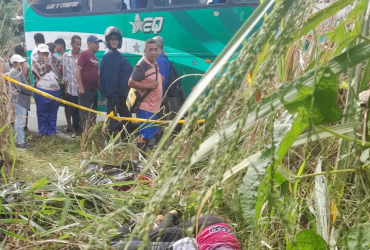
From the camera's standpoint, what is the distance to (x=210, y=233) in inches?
78.0

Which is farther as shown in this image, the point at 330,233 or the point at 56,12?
the point at 56,12

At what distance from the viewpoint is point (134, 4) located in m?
8.08

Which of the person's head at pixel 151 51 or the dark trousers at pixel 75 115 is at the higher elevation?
the person's head at pixel 151 51

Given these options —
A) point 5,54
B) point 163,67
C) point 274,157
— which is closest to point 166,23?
point 163,67

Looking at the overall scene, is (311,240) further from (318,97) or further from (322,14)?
(322,14)

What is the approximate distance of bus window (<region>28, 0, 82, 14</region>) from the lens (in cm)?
891

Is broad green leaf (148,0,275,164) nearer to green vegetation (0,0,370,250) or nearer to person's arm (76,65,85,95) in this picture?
green vegetation (0,0,370,250)

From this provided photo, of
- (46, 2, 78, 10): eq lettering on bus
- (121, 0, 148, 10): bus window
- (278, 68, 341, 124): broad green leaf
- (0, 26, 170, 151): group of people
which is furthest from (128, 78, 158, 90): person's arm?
(278, 68, 341, 124): broad green leaf

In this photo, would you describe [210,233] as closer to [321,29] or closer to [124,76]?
[321,29]

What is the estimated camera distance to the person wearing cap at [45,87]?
7.54m

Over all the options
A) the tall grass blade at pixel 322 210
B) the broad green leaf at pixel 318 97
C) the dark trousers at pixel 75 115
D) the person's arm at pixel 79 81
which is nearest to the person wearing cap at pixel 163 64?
the person's arm at pixel 79 81

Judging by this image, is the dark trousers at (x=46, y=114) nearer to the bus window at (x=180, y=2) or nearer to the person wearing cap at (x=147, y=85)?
the bus window at (x=180, y=2)

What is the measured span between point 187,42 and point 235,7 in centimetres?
105

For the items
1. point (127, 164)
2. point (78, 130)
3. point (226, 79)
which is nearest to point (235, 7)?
point (78, 130)
